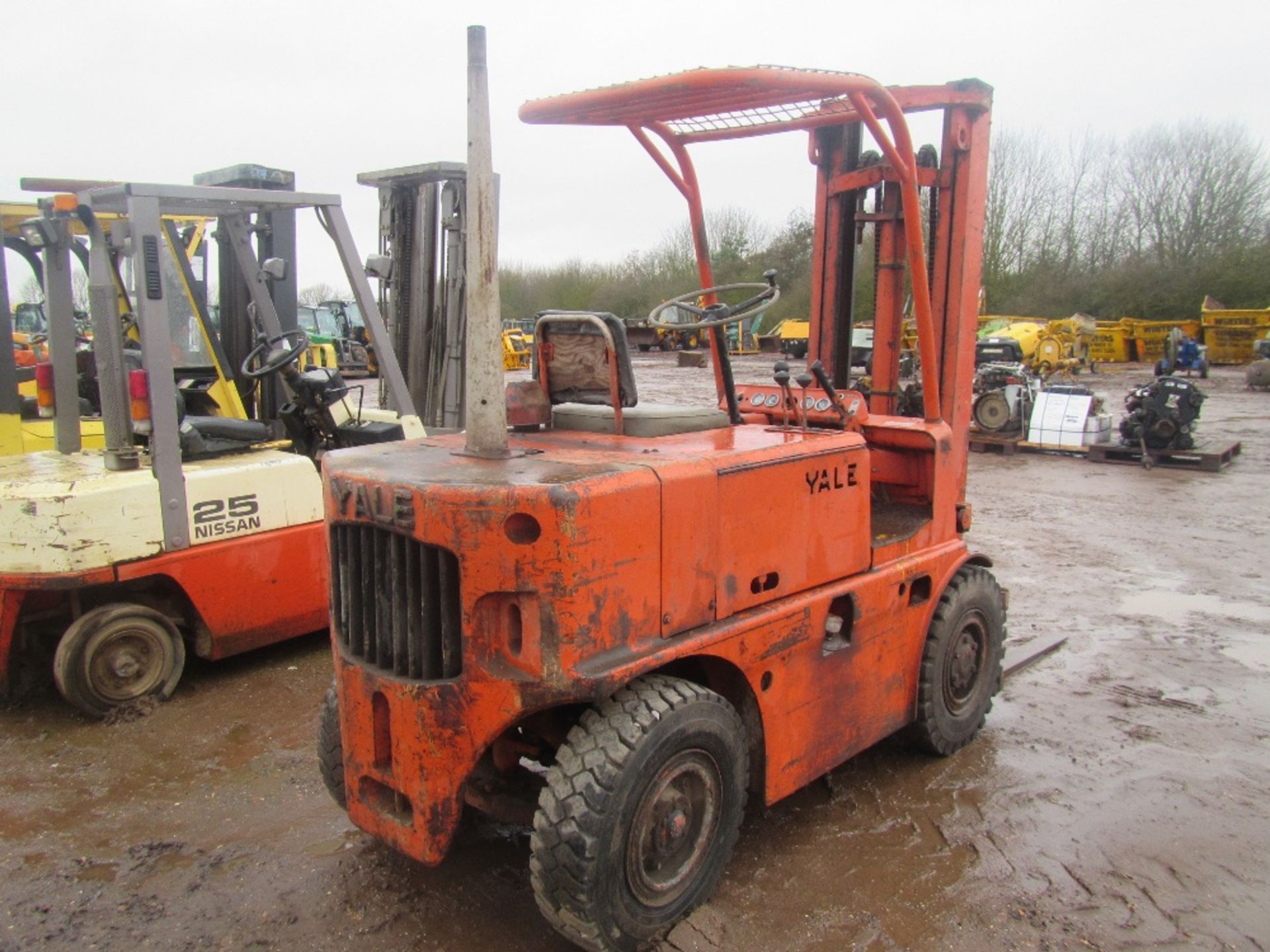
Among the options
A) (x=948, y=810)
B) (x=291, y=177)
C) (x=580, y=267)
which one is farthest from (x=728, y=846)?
(x=580, y=267)

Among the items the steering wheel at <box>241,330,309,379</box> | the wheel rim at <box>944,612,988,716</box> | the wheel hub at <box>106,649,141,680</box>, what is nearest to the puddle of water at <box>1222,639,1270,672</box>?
the wheel rim at <box>944,612,988,716</box>

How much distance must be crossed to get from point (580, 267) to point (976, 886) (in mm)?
48008

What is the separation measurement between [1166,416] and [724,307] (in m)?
10.6

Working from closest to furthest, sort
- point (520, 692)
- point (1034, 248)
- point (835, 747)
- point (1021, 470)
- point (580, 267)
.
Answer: point (520, 692)
point (835, 747)
point (1021, 470)
point (1034, 248)
point (580, 267)

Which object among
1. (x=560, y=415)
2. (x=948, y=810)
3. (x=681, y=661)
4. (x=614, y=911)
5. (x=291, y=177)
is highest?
(x=291, y=177)

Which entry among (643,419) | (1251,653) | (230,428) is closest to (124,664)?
(230,428)

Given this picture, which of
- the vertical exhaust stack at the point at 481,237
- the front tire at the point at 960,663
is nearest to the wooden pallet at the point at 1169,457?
the front tire at the point at 960,663

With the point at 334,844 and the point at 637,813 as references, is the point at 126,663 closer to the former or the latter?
the point at 334,844

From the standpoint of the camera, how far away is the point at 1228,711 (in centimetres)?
486

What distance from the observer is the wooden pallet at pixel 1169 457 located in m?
12.2

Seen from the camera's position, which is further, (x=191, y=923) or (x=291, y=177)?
(x=291, y=177)

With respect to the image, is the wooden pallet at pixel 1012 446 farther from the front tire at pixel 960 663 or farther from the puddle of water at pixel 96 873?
the puddle of water at pixel 96 873

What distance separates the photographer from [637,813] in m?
2.83

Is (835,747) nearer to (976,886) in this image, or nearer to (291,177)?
(976,886)
